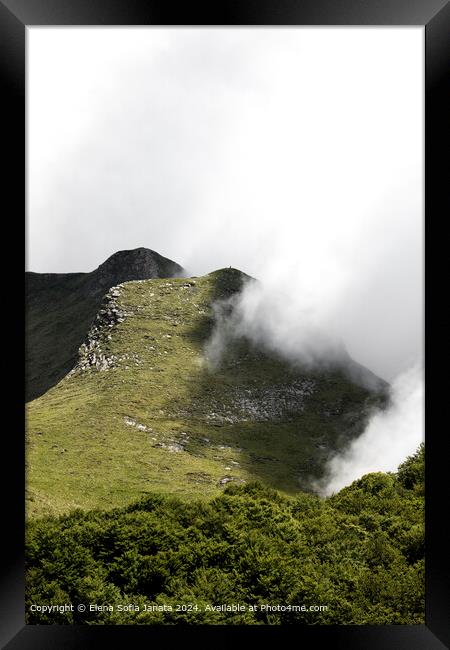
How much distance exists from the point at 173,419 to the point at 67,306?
5258 mm

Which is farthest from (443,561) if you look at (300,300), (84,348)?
(84,348)

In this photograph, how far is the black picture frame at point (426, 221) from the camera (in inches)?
241

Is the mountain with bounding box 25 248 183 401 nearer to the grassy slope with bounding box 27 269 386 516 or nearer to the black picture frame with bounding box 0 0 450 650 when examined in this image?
the grassy slope with bounding box 27 269 386 516

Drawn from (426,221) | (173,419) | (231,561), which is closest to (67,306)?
(173,419)

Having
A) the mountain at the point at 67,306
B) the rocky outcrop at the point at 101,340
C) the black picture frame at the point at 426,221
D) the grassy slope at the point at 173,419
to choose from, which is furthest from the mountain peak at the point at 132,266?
the black picture frame at the point at 426,221

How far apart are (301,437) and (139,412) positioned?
5789 millimetres

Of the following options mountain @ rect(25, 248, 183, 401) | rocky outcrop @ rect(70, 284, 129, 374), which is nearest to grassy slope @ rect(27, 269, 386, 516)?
rocky outcrop @ rect(70, 284, 129, 374)

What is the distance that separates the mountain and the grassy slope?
30.1 inches

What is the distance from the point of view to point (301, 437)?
17016mm

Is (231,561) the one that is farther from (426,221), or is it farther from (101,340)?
(101,340)

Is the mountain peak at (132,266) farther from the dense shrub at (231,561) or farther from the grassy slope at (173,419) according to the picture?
the dense shrub at (231,561)

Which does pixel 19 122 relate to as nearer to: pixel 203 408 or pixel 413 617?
pixel 413 617

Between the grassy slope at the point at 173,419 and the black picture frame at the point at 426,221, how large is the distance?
713cm

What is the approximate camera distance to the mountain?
44.2 ft
